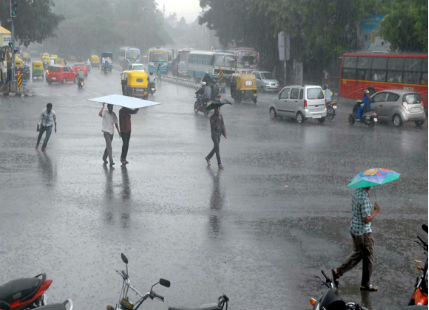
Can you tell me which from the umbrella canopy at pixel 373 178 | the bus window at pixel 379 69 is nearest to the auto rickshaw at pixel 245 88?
the bus window at pixel 379 69

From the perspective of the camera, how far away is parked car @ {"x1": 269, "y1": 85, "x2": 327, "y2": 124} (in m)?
26.9

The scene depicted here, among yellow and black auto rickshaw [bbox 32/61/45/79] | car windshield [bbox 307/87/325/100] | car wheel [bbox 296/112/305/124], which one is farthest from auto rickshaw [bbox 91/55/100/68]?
car windshield [bbox 307/87/325/100]

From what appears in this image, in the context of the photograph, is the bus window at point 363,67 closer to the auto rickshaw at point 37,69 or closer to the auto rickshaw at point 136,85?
the auto rickshaw at point 136,85

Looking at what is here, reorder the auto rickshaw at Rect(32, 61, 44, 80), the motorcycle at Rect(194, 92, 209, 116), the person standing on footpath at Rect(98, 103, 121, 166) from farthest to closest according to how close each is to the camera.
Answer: the auto rickshaw at Rect(32, 61, 44, 80)
the motorcycle at Rect(194, 92, 209, 116)
the person standing on footpath at Rect(98, 103, 121, 166)

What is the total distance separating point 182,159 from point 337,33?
31.4 metres

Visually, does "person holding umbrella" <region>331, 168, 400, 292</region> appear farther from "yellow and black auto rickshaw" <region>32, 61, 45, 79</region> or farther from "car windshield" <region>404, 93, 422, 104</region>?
"yellow and black auto rickshaw" <region>32, 61, 45, 79</region>

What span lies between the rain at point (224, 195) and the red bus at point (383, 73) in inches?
3.9

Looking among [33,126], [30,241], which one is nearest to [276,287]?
[30,241]

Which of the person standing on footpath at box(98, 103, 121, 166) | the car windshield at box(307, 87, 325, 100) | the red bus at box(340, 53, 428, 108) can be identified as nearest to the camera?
the person standing on footpath at box(98, 103, 121, 166)

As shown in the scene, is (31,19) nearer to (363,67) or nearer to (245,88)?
(245,88)

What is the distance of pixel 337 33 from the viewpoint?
45312 millimetres

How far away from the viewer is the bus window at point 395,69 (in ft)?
107

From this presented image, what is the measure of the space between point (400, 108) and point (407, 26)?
32.6 ft

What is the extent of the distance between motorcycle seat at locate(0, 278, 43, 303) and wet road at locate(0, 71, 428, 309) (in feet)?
3.64
